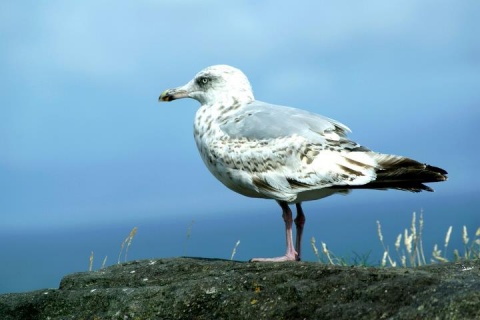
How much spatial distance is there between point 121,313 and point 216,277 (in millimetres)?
774

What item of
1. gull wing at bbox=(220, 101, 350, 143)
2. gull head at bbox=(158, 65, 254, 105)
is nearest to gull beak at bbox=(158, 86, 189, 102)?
gull head at bbox=(158, 65, 254, 105)

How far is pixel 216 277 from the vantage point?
6188 mm

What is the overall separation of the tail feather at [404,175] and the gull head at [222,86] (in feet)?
5.87

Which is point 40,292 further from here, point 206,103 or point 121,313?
point 206,103

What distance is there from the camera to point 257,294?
5.63 metres

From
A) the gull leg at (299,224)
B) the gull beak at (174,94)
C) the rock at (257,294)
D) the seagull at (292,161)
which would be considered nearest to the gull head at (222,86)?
the gull beak at (174,94)

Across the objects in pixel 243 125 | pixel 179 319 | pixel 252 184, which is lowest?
pixel 179 319

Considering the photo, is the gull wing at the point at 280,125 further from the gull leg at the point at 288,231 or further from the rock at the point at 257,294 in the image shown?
the rock at the point at 257,294

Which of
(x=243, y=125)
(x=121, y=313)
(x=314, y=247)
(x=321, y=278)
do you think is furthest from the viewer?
(x=314, y=247)

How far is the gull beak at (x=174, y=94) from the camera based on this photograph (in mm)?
8594

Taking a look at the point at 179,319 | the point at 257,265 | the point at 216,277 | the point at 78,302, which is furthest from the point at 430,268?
the point at 78,302

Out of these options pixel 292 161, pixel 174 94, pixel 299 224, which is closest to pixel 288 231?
pixel 299 224

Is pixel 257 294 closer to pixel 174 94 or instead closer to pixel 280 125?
pixel 280 125

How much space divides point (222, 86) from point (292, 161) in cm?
142
